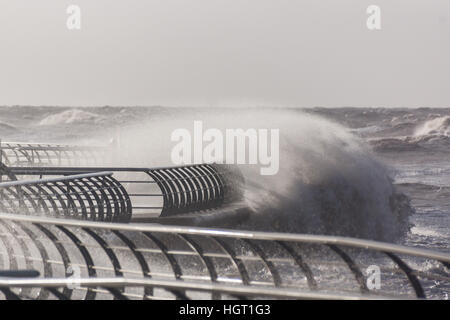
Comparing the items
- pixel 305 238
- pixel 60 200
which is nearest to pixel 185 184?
pixel 60 200

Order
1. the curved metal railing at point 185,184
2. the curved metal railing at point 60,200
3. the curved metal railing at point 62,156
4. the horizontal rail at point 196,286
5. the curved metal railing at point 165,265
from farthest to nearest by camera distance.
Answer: the curved metal railing at point 62,156
the curved metal railing at point 185,184
the curved metal railing at point 60,200
the curved metal railing at point 165,265
the horizontal rail at point 196,286

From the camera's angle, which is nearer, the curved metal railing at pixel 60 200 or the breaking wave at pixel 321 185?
the curved metal railing at pixel 60 200

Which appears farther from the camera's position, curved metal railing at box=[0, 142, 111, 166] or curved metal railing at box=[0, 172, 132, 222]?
curved metal railing at box=[0, 142, 111, 166]

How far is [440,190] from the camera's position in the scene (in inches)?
2140

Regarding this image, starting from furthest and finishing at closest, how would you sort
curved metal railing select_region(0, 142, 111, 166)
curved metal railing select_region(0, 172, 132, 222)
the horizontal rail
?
curved metal railing select_region(0, 142, 111, 166) → curved metal railing select_region(0, 172, 132, 222) → the horizontal rail

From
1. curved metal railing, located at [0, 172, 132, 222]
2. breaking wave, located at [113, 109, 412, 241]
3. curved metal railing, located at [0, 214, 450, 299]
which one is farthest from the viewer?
breaking wave, located at [113, 109, 412, 241]

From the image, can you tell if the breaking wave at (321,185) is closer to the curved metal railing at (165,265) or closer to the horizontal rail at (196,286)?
the curved metal railing at (165,265)

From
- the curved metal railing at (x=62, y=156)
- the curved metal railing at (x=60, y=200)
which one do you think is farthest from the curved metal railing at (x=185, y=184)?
the curved metal railing at (x=62, y=156)

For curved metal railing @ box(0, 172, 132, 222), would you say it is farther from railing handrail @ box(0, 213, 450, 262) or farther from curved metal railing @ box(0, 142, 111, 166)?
curved metal railing @ box(0, 142, 111, 166)

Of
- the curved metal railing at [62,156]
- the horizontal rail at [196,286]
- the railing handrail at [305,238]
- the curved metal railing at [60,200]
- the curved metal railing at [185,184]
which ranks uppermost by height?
the curved metal railing at [62,156]

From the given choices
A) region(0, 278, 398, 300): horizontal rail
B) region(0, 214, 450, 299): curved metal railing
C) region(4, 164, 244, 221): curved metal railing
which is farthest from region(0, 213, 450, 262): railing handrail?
region(4, 164, 244, 221): curved metal railing
